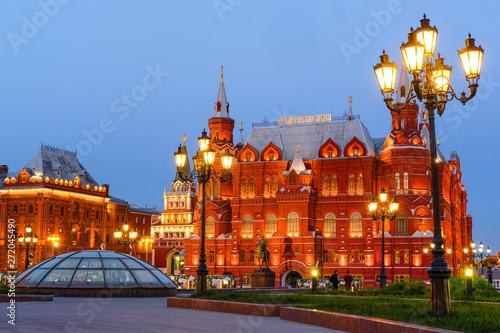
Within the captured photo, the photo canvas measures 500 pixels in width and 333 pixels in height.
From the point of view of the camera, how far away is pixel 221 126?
71562 mm

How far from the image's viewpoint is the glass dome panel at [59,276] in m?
25.0

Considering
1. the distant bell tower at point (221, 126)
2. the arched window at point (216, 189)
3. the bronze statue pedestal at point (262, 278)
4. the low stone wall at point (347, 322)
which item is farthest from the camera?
the distant bell tower at point (221, 126)

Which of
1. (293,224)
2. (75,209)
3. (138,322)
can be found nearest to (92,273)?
(138,322)

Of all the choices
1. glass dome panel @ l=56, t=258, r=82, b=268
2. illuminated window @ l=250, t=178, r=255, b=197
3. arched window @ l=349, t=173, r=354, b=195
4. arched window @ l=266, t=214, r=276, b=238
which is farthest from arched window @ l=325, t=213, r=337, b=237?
glass dome panel @ l=56, t=258, r=82, b=268

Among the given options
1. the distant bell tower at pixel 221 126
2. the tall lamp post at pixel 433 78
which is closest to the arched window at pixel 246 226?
the distant bell tower at pixel 221 126

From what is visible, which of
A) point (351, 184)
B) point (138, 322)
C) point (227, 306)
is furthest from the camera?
point (351, 184)

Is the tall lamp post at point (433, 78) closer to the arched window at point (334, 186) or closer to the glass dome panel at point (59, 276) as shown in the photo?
the glass dome panel at point (59, 276)

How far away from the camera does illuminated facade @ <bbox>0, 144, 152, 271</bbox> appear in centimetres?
7362

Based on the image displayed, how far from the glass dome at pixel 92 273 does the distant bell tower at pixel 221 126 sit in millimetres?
43900

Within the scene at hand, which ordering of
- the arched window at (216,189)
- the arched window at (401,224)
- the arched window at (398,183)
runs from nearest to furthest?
the arched window at (401,224) → the arched window at (398,183) → the arched window at (216,189)

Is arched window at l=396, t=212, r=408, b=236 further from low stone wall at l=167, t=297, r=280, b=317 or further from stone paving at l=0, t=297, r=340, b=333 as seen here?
stone paving at l=0, t=297, r=340, b=333

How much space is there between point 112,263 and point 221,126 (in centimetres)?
4616

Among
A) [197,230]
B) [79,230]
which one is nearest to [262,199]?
[197,230]

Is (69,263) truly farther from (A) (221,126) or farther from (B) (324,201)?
(A) (221,126)
